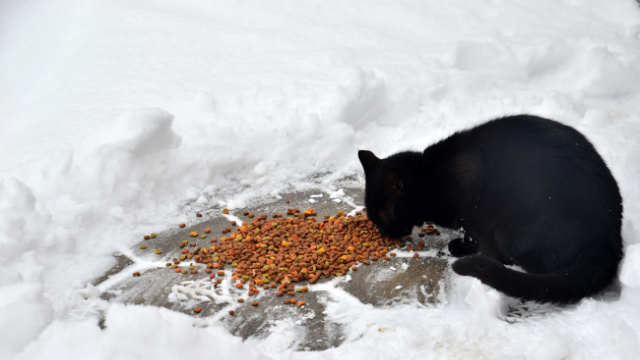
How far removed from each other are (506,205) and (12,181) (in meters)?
3.03

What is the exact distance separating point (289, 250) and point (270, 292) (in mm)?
424

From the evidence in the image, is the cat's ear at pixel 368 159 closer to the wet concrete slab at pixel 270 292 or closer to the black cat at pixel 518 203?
the black cat at pixel 518 203

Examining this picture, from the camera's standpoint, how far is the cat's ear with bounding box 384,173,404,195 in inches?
122

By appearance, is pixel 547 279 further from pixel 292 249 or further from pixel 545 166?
pixel 292 249

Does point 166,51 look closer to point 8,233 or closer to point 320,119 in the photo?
point 320,119

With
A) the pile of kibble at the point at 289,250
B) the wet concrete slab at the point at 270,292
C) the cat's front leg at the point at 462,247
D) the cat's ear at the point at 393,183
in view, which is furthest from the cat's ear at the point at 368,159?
the cat's front leg at the point at 462,247

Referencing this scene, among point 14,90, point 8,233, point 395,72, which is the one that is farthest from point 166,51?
point 8,233

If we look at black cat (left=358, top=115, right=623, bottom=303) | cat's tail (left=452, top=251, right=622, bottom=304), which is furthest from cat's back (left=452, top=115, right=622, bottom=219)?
cat's tail (left=452, top=251, right=622, bottom=304)

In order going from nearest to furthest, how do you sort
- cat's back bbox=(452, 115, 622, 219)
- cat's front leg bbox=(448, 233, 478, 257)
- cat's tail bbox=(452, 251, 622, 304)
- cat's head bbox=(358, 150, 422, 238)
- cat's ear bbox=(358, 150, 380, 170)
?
cat's tail bbox=(452, 251, 622, 304) < cat's back bbox=(452, 115, 622, 219) < cat's front leg bbox=(448, 233, 478, 257) < cat's head bbox=(358, 150, 422, 238) < cat's ear bbox=(358, 150, 380, 170)

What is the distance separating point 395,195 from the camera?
3.18 metres

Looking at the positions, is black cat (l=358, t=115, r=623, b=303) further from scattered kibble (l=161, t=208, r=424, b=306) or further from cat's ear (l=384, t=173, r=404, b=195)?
scattered kibble (l=161, t=208, r=424, b=306)

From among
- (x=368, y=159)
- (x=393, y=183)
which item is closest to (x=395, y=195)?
(x=393, y=183)

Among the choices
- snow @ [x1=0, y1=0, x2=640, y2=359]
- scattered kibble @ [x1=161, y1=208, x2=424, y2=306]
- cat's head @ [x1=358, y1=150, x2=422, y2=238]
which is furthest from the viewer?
cat's head @ [x1=358, y1=150, x2=422, y2=238]

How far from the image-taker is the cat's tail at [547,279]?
2299 mm
